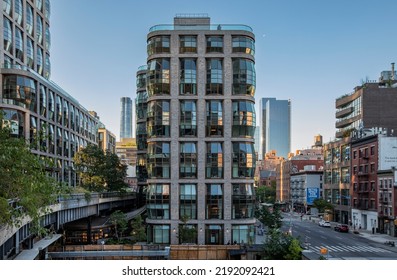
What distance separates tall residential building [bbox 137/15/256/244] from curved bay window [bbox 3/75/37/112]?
1267cm

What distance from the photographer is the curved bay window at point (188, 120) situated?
3622 cm

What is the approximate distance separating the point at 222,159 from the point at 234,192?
2.80 m

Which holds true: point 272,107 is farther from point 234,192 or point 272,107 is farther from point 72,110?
point 234,192

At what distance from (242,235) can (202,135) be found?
8.56m

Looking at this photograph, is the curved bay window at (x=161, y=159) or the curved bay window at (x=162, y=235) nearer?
the curved bay window at (x=162, y=235)

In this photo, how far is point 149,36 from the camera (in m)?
37.5

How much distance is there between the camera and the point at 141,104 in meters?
48.7

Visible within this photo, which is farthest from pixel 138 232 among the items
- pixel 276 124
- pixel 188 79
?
pixel 276 124

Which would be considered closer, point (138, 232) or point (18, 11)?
point (138, 232)

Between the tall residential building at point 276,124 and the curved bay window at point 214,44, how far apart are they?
274 ft

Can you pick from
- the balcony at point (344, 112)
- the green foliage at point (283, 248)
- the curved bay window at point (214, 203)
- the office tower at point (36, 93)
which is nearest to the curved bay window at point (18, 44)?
the office tower at point (36, 93)

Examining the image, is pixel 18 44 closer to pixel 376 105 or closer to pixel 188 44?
pixel 188 44

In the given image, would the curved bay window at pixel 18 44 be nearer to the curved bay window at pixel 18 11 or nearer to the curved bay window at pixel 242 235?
the curved bay window at pixel 18 11
